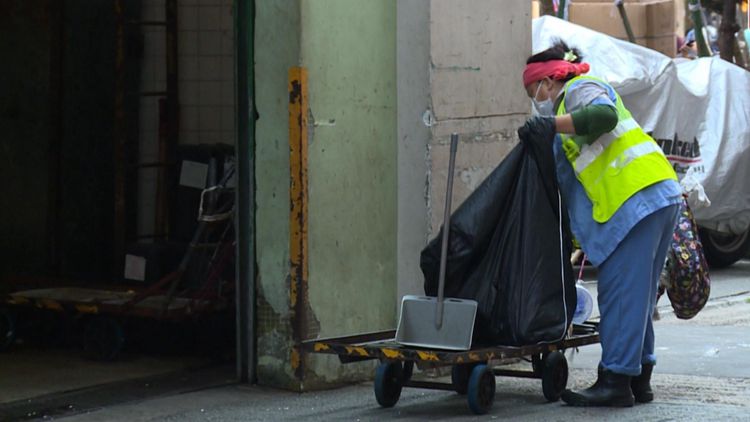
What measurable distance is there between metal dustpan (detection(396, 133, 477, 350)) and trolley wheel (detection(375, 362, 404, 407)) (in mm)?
232

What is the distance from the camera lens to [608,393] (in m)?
6.23

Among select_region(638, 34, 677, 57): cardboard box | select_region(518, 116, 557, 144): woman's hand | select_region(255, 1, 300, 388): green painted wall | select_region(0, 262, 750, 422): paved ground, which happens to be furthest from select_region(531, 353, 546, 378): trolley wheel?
select_region(638, 34, 677, 57): cardboard box

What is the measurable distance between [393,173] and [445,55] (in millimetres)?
709

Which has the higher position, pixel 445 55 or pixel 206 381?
pixel 445 55

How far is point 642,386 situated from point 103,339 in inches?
131

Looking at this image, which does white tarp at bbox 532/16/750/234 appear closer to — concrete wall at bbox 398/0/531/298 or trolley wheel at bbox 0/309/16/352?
concrete wall at bbox 398/0/531/298

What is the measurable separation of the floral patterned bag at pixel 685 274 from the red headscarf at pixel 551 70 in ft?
3.33

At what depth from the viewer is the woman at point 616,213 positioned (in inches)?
243

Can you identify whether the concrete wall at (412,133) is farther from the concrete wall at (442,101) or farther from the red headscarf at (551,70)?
the red headscarf at (551,70)

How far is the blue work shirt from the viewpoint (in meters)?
6.16

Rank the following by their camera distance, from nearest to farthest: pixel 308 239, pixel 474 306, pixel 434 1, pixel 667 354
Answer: pixel 474 306 → pixel 308 239 → pixel 434 1 → pixel 667 354

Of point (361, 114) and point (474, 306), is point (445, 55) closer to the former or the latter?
point (361, 114)

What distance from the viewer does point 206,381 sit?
24.0 ft

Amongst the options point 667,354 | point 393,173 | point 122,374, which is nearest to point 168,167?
point 122,374
